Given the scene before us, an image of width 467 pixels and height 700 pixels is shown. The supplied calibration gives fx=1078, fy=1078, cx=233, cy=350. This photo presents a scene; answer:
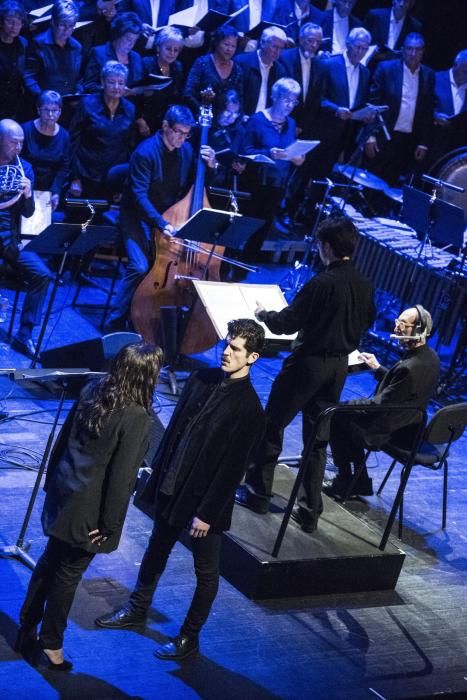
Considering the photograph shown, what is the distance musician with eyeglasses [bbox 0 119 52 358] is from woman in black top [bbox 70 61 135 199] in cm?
127

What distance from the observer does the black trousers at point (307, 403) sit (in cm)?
566

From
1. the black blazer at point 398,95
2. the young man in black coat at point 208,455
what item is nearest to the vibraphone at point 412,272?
the black blazer at point 398,95

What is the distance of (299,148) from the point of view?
32.0 ft

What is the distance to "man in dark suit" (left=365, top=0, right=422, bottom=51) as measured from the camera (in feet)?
39.5

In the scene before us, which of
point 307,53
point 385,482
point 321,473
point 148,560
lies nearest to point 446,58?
point 307,53

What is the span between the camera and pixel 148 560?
483 cm

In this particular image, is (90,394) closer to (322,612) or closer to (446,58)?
(322,612)

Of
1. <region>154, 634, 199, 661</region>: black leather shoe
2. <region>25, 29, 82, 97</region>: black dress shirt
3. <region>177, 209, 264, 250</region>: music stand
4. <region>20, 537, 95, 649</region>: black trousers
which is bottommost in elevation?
<region>154, 634, 199, 661</region>: black leather shoe

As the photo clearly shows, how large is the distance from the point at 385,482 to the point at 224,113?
14.1 ft

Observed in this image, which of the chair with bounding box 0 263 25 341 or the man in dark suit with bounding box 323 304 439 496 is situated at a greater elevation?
the man in dark suit with bounding box 323 304 439 496

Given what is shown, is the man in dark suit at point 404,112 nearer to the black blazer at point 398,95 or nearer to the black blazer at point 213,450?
the black blazer at point 398,95

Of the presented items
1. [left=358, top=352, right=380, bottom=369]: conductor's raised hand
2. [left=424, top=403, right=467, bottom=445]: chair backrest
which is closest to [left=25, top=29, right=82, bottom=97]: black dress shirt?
[left=358, top=352, right=380, bottom=369]: conductor's raised hand

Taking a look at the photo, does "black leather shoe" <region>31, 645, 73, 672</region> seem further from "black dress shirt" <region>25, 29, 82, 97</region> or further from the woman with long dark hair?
"black dress shirt" <region>25, 29, 82, 97</region>

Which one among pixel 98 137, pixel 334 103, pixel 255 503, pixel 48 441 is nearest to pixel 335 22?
pixel 334 103
